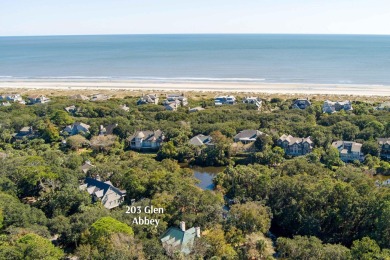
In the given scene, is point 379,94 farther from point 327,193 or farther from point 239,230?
point 239,230

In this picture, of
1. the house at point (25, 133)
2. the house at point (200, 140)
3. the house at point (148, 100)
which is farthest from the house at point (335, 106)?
the house at point (25, 133)

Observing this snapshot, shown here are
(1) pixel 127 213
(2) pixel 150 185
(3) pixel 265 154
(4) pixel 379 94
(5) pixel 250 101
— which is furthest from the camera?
(4) pixel 379 94

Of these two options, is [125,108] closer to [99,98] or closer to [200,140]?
[99,98]

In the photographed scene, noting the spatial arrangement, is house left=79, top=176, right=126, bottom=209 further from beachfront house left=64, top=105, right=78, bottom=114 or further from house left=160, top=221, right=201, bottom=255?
beachfront house left=64, top=105, right=78, bottom=114

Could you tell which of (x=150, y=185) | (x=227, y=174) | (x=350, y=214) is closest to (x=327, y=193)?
(x=350, y=214)

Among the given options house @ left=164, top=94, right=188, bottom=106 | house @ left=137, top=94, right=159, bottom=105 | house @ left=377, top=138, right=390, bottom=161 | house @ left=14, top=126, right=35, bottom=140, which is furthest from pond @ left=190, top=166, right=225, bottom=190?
house @ left=137, top=94, right=159, bottom=105

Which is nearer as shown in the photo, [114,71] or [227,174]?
[227,174]

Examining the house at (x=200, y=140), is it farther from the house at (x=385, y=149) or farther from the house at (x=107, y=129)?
the house at (x=385, y=149)
